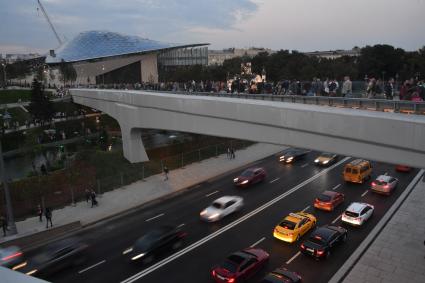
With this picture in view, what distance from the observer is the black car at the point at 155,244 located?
13641mm

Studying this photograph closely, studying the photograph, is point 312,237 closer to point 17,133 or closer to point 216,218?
point 216,218

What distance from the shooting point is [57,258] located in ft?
43.2

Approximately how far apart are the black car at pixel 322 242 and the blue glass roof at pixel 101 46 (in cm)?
6649

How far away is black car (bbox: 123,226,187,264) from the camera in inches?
537

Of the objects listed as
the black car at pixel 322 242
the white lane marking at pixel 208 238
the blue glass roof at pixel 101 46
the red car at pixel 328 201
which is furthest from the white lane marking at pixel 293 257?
the blue glass roof at pixel 101 46

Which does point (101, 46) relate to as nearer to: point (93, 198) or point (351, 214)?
point (93, 198)

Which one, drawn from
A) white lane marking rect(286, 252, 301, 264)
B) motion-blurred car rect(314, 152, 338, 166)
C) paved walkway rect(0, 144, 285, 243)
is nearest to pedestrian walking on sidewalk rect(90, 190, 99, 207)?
paved walkway rect(0, 144, 285, 243)

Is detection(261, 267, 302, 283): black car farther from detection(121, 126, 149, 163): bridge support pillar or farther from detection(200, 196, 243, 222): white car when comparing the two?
detection(121, 126, 149, 163): bridge support pillar

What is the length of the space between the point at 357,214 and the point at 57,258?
12204 millimetres

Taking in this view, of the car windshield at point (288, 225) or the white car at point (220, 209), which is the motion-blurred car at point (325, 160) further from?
the car windshield at point (288, 225)

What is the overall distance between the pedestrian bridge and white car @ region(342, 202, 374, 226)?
518 cm

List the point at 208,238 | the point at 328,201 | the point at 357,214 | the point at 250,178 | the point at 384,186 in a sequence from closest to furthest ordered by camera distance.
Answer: the point at 208,238 < the point at 357,214 < the point at 328,201 < the point at 384,186 < the point at 250,178

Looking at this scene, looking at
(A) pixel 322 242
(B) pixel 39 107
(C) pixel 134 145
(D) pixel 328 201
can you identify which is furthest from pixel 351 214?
(B) pixel 39 107

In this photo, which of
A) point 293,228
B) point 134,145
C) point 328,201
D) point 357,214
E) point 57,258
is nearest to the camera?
point 57,258
